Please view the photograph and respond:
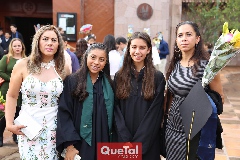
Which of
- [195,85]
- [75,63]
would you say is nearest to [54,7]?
[75,63]

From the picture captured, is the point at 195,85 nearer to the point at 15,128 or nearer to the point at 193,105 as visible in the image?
the point at 193,105

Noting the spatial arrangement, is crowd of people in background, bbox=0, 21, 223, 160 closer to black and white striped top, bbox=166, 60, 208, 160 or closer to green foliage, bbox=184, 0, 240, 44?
black and white striped top, bbox=166, 60, 208, 160

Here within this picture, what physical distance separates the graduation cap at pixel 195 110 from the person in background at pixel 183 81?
0.22 metres

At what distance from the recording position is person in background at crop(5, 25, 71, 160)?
9.66ft

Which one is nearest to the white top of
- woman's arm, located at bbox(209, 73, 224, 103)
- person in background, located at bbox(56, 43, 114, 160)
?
person in background, located at bbox(56, 43, 114, 160)

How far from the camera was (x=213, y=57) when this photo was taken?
253 centimetres

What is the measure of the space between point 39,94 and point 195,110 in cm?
141

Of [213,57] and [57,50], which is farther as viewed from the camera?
[57,50]

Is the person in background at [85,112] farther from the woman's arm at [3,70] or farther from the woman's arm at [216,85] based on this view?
the woman's arm at [3,70]

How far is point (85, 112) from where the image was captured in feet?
9.61

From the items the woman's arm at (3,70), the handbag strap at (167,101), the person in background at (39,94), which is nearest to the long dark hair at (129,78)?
the handbag strap at (167,101)

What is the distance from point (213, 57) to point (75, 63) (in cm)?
372

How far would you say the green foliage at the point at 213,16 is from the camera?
37.0 feet

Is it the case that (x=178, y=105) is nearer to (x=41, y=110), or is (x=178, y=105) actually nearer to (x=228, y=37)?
(x=228, y=37)
